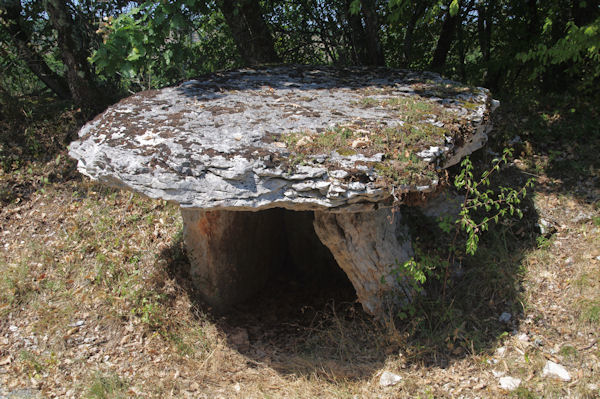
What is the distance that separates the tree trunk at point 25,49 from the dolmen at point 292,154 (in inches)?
122

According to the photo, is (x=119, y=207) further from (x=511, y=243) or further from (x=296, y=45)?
(x=511, y=243)

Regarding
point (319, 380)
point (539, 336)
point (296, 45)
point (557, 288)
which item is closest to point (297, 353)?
point (319, 380)

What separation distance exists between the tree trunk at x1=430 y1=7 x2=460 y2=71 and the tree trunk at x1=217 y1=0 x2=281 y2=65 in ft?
7.05

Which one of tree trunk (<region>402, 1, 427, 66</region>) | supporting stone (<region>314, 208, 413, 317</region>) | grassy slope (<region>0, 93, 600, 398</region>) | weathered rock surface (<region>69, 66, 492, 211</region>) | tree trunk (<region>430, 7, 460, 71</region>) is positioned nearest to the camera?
weathered rock surface (<region>69, 66, 492, 211</region>)

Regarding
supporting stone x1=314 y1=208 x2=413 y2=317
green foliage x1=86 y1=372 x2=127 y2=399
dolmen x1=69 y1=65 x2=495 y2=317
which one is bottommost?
green foliage x1=86 y1=372 x2=127 y2=399

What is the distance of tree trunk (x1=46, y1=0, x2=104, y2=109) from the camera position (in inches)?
210

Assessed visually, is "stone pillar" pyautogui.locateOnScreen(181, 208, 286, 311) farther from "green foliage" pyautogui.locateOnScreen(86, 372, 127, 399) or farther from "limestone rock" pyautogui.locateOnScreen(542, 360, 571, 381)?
"limestone rock" pyautogui.locateOnScreen(542, 360, 571, 381)

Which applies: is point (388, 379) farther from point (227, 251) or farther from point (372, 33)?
point (372, 33)

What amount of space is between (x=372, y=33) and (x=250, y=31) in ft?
4.84

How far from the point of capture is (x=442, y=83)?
424 cm

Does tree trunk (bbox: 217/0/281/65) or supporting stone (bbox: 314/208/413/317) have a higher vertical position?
tree trunk (bbox: 217/0/281/65)

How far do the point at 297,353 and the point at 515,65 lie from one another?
171 inches

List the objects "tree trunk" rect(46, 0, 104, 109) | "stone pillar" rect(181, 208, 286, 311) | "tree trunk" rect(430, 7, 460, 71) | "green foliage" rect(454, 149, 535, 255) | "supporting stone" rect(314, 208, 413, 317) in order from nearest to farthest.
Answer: "green foliage" rect(454, 149, 535, 255) < "supporting stone" rect(314, 208, 413, 317) < "stone pillar" rect(181, 208, 286, 311) < "tree trunk" rect(46, 0, 104, 109) < "tree trunk" rect(430, 7, 460, 71)

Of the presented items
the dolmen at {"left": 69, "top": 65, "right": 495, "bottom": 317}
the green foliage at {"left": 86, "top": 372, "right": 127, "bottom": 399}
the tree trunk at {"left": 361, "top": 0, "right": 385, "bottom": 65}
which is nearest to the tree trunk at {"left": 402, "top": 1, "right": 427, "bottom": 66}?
the tree trunk at {"left": 361, "top": 0, "right": 385, "bottom": 65}
